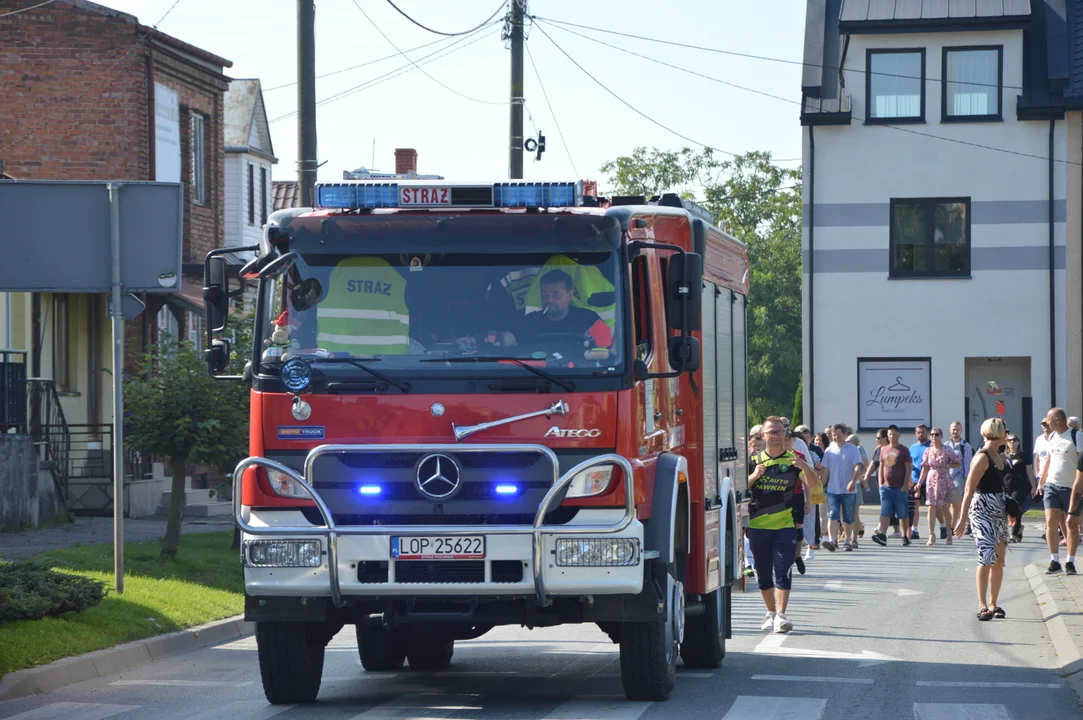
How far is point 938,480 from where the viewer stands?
24.9 meters

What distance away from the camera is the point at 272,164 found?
4088 centimetres

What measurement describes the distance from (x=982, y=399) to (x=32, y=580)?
27.8 m

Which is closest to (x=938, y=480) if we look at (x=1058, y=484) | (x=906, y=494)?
(x=906, y=494)

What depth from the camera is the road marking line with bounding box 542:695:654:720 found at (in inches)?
360

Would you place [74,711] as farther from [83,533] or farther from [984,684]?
[83,533]

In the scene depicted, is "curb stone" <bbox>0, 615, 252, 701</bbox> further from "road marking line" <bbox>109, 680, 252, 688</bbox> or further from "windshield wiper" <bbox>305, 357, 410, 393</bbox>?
"windshield wiper" <bbox>305, 357, 410, 393</bbox>

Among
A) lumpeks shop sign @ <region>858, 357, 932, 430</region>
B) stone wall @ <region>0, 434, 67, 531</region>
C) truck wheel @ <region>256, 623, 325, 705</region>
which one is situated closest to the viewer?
truck wheel @ <region>256, 623, 325, 705</region>

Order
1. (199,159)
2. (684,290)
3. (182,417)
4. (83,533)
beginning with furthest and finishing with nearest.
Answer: (199,159) → (83,533) → (182,417) → (684,290)

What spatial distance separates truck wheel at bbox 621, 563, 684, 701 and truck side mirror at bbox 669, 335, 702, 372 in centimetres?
114

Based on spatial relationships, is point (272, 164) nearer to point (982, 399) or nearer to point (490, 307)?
point (982, 399)

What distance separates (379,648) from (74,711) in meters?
2.35

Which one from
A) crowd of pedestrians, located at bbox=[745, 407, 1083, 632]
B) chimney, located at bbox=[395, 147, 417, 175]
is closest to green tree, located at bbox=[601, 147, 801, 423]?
chimney, located at bbox=[395, 147, 417, 175]

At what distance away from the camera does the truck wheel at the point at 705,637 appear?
37.6 ft

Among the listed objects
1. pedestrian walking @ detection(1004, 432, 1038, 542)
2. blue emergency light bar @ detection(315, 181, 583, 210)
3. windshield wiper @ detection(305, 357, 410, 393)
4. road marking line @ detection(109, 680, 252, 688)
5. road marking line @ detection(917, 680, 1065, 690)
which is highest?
blue emergency light bar @ detection(315, 181, 583, 210)
